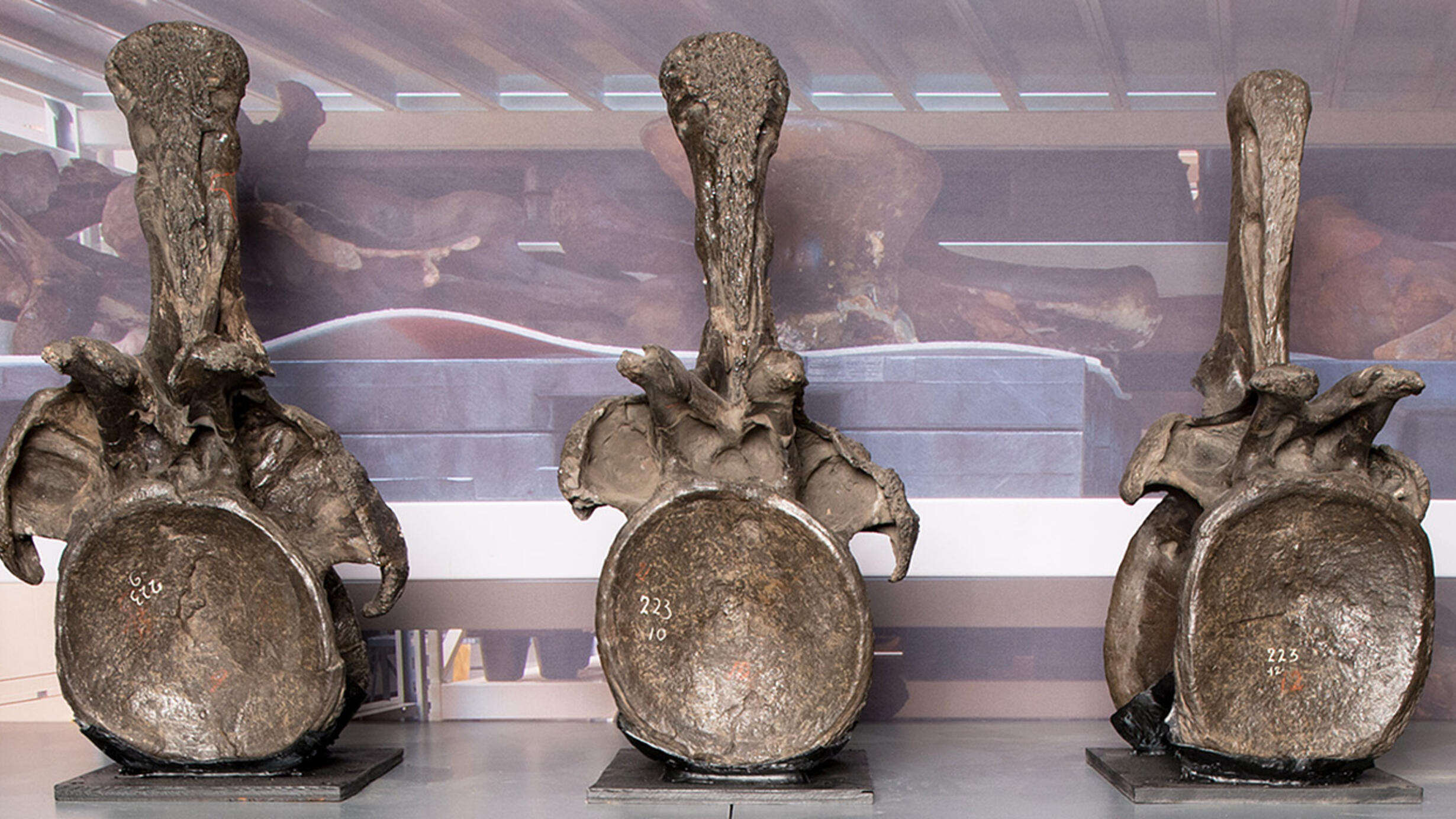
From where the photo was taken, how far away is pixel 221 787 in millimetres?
1501

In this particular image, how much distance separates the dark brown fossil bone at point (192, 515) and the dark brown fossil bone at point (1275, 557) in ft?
2.92

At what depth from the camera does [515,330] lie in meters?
2.03

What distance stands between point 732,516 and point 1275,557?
604 mm

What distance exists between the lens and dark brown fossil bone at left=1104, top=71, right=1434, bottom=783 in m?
1.44

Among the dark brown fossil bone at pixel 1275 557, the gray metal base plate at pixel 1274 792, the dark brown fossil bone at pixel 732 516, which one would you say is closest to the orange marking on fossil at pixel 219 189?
the dark brown fossil bone at pixel 732 516

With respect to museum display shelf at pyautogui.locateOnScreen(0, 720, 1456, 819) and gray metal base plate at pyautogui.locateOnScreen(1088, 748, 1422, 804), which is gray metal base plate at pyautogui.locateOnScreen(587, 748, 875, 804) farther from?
gray metal base plate at pyautogui.locateOnScreen(1088, 748, 1422, 804)

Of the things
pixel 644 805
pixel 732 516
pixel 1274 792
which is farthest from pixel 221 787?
pixel 1274 792

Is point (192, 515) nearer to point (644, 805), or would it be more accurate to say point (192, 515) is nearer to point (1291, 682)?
point (644, 805)

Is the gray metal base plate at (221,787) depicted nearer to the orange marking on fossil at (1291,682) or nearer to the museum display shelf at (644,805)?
the museum display shelf at (644,805)

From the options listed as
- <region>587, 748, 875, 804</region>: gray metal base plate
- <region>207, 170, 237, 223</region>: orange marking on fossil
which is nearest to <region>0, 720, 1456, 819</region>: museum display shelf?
<region>587, 748, 875, 804</region>: gray metal base plate

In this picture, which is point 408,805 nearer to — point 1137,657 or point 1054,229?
point 1137,657

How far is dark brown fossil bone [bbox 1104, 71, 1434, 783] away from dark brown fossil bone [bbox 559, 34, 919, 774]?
1.02 ft

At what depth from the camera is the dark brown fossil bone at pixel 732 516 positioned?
1.48 metres

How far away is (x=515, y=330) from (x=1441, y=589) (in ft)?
4.62
